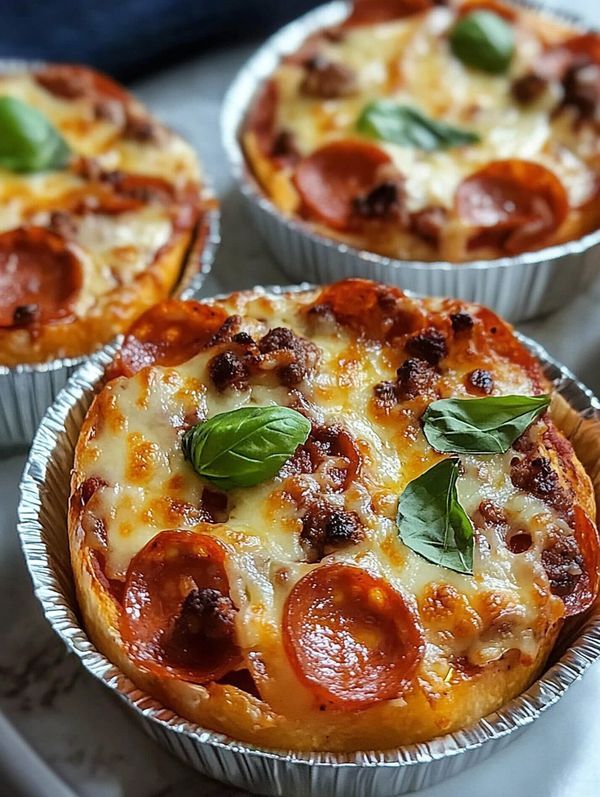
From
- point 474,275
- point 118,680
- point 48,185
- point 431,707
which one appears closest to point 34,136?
point 48,185

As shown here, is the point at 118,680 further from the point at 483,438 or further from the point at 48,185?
the point at 48,185

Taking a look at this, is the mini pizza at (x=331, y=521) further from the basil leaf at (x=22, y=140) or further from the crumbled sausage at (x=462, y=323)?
the basil leaf at (x=22, y=140)

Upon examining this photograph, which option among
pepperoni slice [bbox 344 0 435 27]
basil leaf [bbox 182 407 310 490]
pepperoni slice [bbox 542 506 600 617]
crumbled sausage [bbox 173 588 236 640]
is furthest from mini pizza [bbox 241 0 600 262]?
crumbled sausage [bbox 173 588 236 640]

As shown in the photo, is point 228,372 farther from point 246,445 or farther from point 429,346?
point 429,346

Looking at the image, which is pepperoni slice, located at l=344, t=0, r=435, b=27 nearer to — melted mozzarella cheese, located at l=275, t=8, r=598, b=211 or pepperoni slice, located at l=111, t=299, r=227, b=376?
melted mozzarella cheese, located at l=275, t=8, r=598, b=211

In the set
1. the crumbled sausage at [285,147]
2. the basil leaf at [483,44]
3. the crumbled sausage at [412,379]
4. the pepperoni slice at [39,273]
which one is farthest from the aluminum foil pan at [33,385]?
the basil leaf at [483,44]

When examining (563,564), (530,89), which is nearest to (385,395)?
(563,564)
